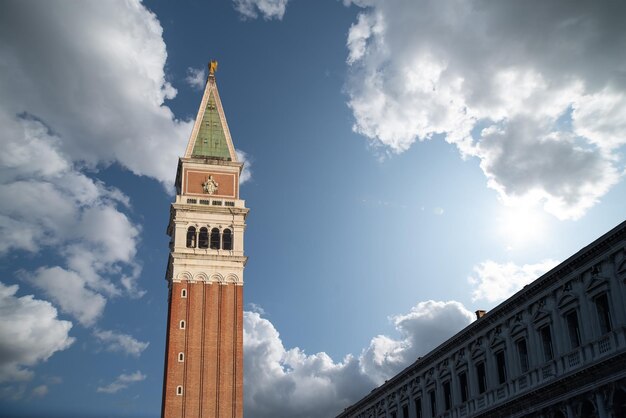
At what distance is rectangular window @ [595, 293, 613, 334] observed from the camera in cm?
3138

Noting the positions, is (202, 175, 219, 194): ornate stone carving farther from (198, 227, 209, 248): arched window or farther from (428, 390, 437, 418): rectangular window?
(428, 390, 437, 418): rectangular window

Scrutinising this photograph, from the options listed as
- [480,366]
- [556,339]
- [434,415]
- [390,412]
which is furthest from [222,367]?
[556,339]

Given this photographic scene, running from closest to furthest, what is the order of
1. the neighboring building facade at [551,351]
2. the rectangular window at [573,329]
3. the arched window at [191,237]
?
the neighboring building facade at [551,351] < the rectangular window at [573,329] < the arched window at [191,237]

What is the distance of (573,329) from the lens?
33719 mm

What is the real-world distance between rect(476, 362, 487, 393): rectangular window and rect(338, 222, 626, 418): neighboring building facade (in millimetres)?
55

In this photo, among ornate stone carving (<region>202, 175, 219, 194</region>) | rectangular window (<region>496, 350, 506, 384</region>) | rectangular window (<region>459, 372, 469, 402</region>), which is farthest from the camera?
ornate stone carving (<region>202, 175, 219, 194</region>)

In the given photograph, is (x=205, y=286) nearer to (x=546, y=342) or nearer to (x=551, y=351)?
(x=546, y=342)

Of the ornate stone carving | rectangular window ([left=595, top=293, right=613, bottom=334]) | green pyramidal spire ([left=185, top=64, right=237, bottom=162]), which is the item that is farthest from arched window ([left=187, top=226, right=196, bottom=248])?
rectangular window ([left=595, top=293, right=613, bottom=334])

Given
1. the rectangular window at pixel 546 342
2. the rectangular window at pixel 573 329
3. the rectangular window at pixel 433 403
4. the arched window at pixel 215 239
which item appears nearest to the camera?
the rectangular window at pixel 573 329

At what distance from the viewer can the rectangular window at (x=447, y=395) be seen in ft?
146

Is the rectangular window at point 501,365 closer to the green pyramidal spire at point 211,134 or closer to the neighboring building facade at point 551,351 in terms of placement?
the neighboring building facade at point 551,351

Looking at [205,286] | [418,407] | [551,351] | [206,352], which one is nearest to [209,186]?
[205,286]

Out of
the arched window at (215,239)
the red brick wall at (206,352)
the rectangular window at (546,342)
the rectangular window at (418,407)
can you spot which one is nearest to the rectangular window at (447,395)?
the rectangular window at (418,407)

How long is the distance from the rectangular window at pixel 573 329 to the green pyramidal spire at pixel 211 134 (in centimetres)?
5767
